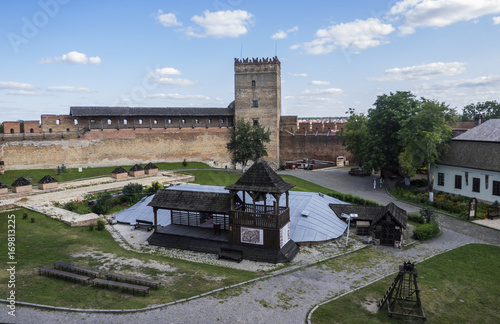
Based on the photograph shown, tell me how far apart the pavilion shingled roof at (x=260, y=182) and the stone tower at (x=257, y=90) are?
94.8ft

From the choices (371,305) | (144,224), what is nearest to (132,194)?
(144,224)

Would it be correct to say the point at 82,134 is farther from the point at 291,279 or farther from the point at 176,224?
the point at 291,279

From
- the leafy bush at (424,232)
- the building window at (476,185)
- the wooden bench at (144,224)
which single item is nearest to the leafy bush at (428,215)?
the leafy bush at (424,232)

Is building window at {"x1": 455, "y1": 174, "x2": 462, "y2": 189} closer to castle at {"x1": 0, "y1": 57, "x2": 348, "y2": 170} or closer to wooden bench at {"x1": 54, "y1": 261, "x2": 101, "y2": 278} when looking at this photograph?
castle at {"x1": 0, "y1": 57, "x2": 348, "y2": 170}

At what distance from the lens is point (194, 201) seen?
17250 mm

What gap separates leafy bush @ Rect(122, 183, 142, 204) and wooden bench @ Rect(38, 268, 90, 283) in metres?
12.5

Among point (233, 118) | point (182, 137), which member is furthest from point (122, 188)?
point (233, 118)

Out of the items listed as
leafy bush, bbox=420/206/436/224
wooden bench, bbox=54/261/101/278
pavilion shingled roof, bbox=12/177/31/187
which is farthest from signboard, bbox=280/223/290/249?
pavilion shingled roof, bbox=12/177/31/187

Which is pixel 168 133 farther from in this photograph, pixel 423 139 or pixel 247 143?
pixel 423 139

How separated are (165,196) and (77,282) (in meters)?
6.57

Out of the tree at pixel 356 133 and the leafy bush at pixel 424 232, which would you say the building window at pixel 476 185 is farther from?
the tree at pixel 356 133

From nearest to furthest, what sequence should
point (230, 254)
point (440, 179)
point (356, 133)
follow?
point (230, 254) → point (440, 179) → point (356, 133)

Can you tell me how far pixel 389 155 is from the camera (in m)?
31.9

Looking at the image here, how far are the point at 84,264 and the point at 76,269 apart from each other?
1245mm
